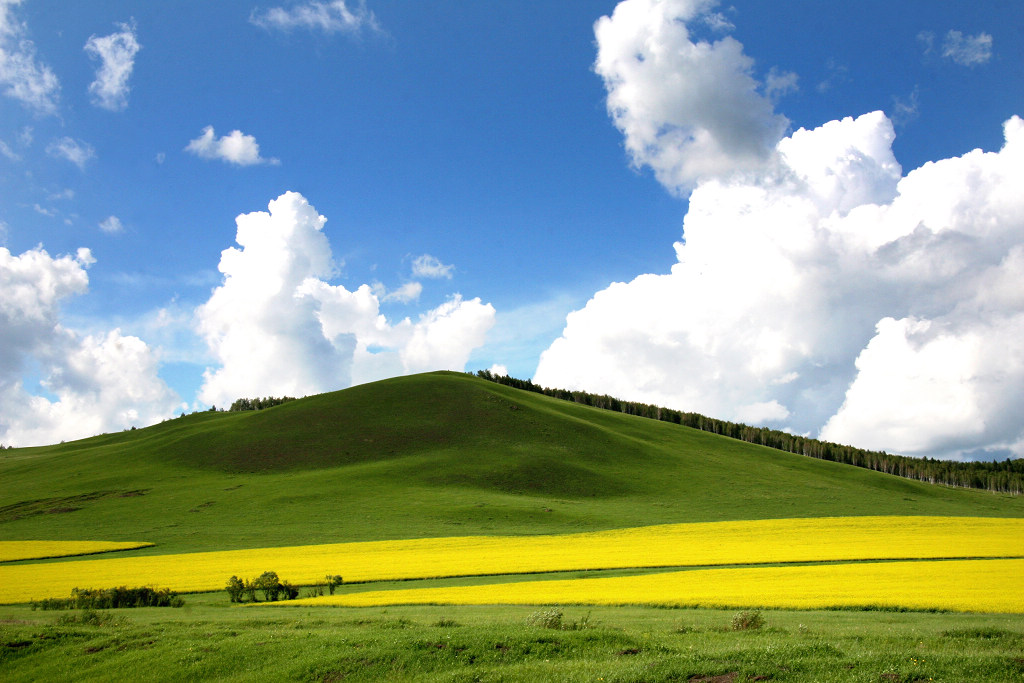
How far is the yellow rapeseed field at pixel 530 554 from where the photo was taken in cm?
4016

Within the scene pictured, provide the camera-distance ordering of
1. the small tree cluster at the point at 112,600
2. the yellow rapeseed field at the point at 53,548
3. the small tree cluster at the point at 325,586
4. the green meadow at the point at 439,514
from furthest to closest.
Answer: the yellow rapeseed field at the point at 53,548
the small tree cluster at the point at 325,586
the small tree cluster at the point at 112,600
the green meadow at the point at 439,514

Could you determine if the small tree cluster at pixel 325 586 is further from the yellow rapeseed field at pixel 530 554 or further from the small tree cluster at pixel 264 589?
the small tree cluster at pixel 264 589

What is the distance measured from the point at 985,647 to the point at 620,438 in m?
109

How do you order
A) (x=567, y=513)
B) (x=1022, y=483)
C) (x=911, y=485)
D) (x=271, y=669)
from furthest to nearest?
(x=1022, y=483)
(x=911, y=485)
(x=567, y=513)
(x=271, y=669)

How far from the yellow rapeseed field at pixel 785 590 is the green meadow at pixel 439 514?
1.72m

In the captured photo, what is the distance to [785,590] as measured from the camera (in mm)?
28016

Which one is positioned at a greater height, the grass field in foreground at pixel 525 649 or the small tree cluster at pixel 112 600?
the grass field in foreground at pixel 525 649

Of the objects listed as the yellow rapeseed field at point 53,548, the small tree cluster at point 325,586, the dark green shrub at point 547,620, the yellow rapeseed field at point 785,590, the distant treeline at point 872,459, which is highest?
the distant treeline at point 872,459

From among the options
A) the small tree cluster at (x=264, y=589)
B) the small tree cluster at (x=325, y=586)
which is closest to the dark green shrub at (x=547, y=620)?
the small tree cluster at (x=325, y=586)

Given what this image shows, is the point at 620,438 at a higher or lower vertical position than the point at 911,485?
higher

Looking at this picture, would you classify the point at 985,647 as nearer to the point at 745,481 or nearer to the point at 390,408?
the point at 745,481

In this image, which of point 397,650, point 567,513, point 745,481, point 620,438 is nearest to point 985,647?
point 397,650

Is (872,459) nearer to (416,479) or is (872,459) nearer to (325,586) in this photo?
(416,479)

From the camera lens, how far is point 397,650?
56.4ft
